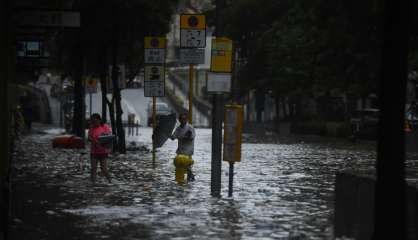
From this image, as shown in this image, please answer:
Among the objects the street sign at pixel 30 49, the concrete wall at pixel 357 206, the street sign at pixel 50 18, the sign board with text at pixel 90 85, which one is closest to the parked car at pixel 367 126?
the sign board with text at pixel 90 85

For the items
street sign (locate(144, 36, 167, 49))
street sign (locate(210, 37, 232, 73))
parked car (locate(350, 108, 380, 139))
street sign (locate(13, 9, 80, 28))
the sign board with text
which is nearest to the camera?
street sign (locate(13, 9, 80, 28))

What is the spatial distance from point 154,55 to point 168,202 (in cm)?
1092

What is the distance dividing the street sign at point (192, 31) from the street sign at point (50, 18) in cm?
324

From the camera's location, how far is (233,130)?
21.9 metres

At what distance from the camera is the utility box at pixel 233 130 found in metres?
21.8

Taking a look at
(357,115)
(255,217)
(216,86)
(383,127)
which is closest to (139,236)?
(255,217)

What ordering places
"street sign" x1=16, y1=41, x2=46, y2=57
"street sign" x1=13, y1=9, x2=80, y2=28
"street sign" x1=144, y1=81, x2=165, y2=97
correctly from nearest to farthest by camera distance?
1. "street sign" x1=13, y1=9, x2=80, y2=28
2. "street sign" x1=144, y1=81, x2=165, y2=97
3. "street sign" x1=16, y1=41, x2=46, y2=57

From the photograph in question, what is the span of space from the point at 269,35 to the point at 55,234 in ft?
202

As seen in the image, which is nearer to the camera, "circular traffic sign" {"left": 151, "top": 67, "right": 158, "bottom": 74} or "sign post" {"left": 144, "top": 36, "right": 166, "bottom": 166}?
"sign post" {"left": 144, "top": 36, "right": 166, "bottom": 166}

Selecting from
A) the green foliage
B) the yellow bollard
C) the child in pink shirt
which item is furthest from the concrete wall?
the green foliage

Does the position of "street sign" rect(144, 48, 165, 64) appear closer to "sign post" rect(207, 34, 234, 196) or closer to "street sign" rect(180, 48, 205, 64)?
"street sign" rect(180, 48, 205, 64)

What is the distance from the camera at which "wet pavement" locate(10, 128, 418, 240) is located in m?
16.2

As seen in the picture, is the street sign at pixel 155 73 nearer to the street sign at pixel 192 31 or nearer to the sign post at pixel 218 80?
the street sign at pixel 192 31

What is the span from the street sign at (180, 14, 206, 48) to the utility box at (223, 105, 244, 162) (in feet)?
9.17
